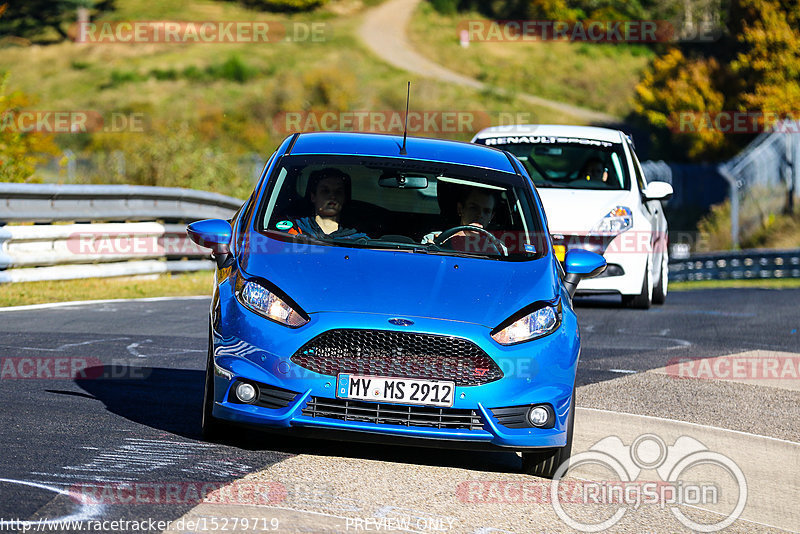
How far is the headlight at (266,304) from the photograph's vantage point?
593cm

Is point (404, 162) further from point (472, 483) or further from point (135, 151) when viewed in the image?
point (135, 151)

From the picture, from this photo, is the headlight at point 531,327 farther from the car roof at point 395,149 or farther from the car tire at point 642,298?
the car tire at point 642,298

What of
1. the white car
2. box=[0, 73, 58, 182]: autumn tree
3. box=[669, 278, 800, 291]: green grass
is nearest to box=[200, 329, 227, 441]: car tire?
the white car

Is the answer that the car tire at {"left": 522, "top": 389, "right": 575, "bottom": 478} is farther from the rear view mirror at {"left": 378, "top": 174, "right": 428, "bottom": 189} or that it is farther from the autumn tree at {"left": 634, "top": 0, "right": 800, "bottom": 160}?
the autumn tree at {"left": 634, "top": 0, "right": 800, "bottom": 160}

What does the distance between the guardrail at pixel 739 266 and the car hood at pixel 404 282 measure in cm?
1890

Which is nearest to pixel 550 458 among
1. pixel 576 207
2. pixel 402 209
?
pixel 402 209

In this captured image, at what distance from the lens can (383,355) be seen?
5.82m

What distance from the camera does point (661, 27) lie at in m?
66.1

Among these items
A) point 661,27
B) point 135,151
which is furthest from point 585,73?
point 135,151

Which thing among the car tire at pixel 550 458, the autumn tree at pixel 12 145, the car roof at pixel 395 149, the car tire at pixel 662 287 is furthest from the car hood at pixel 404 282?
the autumn tree at pixel 12 145

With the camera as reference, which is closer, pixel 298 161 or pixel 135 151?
pixel 298 161

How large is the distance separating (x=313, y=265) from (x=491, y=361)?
105cm

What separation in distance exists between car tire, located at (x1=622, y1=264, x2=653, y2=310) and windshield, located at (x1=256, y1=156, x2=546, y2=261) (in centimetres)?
677

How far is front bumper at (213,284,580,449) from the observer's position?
5.84 meters
